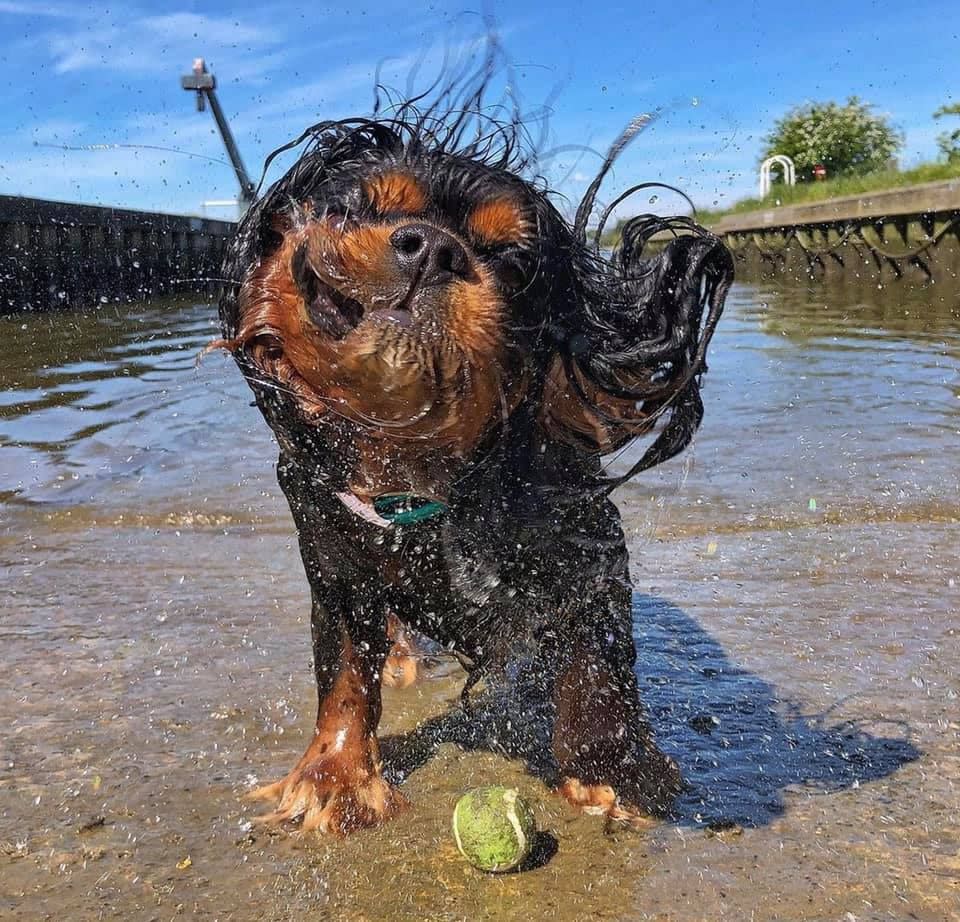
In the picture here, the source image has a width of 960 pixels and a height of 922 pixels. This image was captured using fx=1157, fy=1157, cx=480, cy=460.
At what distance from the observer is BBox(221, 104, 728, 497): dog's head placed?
1880mm

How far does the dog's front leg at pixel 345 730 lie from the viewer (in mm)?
2449

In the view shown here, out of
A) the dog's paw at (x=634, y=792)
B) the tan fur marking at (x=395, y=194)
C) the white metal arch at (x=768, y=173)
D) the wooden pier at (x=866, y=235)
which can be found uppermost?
the white metal arch at (x=768, y=173)

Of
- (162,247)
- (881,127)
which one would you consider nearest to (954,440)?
(162,247)

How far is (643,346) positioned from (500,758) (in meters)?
1.06

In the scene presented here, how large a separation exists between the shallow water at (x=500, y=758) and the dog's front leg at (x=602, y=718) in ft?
0.26

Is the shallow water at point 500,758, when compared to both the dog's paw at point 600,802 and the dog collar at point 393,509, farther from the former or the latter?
the dog collar at point 393,509

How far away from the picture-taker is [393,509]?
223 cm

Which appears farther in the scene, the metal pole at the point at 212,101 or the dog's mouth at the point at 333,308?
the metal pole at the point at 212,101

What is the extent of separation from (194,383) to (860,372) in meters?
4.64

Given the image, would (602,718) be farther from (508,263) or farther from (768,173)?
(768,173)

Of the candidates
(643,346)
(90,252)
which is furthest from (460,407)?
→ (90,252)

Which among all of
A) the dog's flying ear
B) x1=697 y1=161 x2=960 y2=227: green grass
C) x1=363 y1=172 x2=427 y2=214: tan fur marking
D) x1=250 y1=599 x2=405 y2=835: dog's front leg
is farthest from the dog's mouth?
x1=697 y1=161 x2=960 y2=227: green grass

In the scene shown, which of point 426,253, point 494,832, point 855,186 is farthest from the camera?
point 855,186

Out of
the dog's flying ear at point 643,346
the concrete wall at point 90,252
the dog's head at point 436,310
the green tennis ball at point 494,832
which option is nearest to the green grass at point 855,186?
the concrete wall at point 90,252
